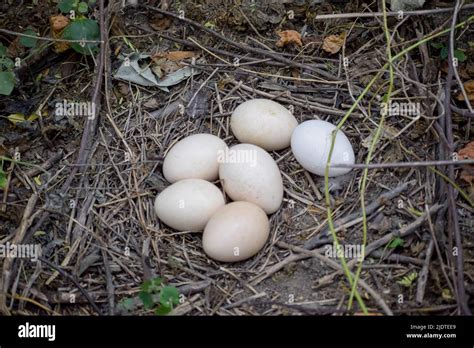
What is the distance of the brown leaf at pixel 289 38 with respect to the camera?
2.50m

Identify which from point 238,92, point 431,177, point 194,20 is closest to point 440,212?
point 431,177

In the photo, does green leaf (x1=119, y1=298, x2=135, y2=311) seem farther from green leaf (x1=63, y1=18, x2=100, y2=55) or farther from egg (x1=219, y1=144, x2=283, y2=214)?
green leaf (x1=63, y1=18, x2=100, y2=55)

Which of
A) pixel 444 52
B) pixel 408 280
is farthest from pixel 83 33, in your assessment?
pixel 408 280

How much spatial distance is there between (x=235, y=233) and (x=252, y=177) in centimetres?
23

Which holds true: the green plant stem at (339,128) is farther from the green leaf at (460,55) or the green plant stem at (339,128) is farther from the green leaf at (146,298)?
the green leaf at (146,298)

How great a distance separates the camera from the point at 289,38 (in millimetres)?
2498

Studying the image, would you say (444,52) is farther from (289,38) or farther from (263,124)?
(263,124)

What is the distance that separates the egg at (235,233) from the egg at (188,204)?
53 millimetres

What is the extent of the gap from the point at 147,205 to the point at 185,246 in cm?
23

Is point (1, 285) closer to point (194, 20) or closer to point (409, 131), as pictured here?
point (194, 20)

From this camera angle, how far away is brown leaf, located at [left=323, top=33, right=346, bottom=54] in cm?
249

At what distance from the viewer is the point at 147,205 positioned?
2197 millimetres

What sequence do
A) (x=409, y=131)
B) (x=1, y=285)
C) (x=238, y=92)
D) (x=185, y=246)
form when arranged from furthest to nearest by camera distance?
(x=238, y=92), (x=409, y=131), (x=185, y=246), (x=1, y=285)

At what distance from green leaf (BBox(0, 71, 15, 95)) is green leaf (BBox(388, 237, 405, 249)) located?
1.58 m
